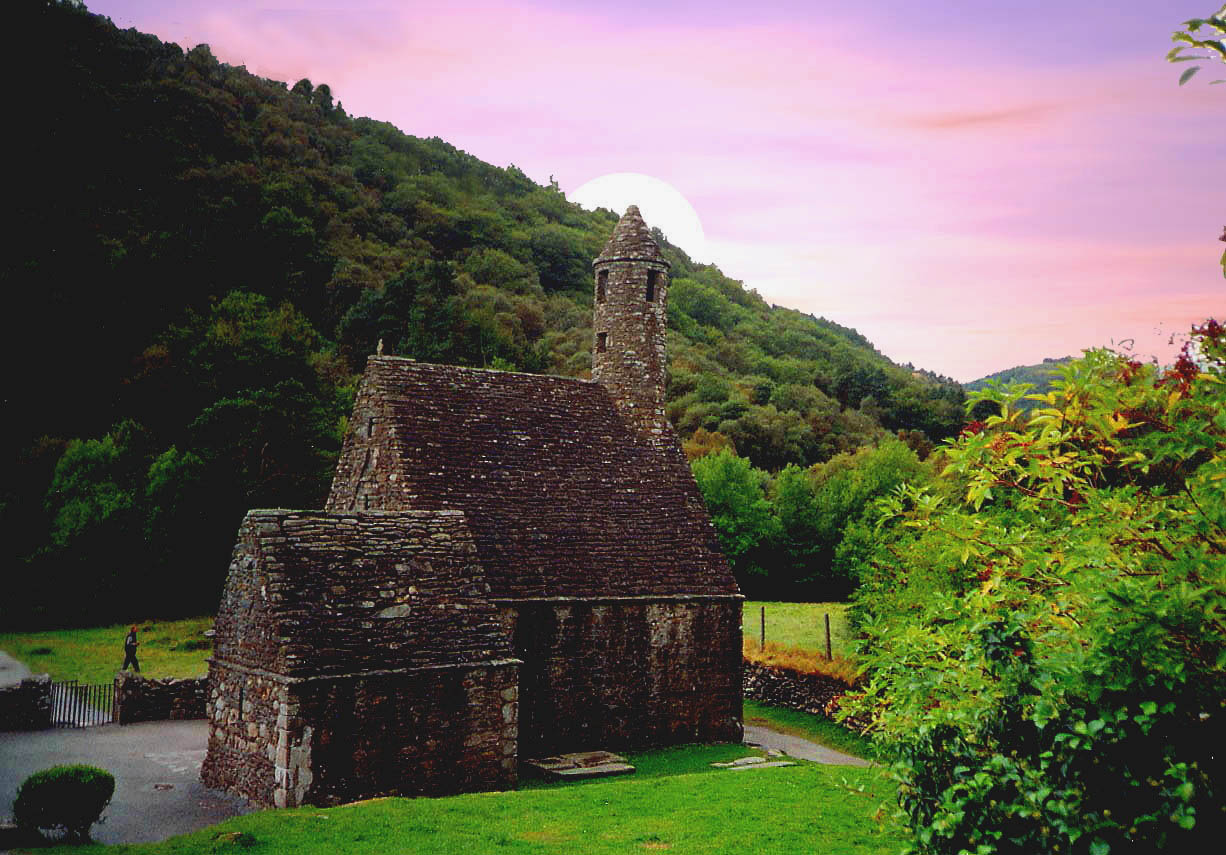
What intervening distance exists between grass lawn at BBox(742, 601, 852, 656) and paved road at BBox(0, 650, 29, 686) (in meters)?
24.9

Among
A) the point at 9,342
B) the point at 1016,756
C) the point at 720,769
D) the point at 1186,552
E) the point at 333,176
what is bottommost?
the point at 720,769

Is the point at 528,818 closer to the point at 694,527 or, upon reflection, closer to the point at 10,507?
the point at 694,527

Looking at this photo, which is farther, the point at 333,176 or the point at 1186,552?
the point at 333,176

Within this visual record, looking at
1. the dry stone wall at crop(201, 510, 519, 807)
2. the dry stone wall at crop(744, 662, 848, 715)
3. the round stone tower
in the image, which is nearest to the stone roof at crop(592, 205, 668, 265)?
the round stone tower

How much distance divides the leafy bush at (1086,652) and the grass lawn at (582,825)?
4.29 meters

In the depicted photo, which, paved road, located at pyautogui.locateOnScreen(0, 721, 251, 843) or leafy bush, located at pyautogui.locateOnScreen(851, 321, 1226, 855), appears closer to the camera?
leafy bush, located at pyautogui.locateOnScreen(851, 321, 1226, 855)

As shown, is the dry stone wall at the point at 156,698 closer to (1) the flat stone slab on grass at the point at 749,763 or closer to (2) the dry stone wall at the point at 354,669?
(2) the dry stone wall at the point at 354,669

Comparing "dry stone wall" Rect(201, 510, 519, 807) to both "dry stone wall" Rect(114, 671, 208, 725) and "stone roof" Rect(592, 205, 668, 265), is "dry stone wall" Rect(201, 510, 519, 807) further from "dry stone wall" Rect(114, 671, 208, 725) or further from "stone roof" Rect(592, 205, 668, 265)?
"stone roof" Rect(592, 205, 668, 265)

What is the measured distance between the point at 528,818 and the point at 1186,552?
36.2 ft

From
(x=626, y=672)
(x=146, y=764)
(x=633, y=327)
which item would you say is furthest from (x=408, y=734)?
→ (x=633, y=327)

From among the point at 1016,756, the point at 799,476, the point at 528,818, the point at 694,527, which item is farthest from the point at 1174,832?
the point at 799,476

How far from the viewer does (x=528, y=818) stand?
13766mm

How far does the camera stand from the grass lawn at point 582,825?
12.1 meters

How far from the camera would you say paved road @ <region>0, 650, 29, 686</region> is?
90.5 ft
